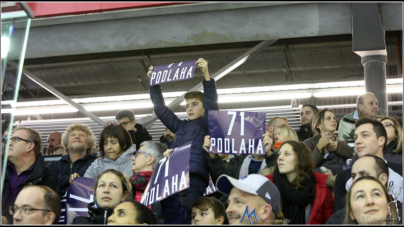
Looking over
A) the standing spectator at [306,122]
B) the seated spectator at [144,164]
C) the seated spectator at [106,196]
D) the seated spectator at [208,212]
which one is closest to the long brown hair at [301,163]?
the seated spectator at [208,212]

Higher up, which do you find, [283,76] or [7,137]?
[283,76]

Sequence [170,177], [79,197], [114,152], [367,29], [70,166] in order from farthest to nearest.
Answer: [367,29], [70,166], [114,152], [79,197], [170,177]

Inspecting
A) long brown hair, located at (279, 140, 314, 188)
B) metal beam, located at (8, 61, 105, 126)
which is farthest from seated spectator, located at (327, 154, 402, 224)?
metal beam, located at (8, 61, 105, 126)

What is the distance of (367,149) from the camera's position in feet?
13.7

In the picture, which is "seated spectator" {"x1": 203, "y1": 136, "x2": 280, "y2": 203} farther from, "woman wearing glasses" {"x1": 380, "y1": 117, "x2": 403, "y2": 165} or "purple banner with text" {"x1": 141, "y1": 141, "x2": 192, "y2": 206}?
"woman wearing glasses" {"x1": 380, "y1": 117, "x2": 403, "y2": 165}

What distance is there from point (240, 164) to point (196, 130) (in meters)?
0.58

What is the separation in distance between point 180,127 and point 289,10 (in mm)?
2864

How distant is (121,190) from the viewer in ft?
13.7

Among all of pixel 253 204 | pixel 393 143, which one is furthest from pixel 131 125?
pixel 253 204

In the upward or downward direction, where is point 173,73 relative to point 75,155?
upward

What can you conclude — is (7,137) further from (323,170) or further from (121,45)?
(121,45)

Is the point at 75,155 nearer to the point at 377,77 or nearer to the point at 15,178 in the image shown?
the point at 15,178

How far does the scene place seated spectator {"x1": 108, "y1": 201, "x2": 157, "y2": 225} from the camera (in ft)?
11.3

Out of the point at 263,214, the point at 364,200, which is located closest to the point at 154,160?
the point at 263,214
